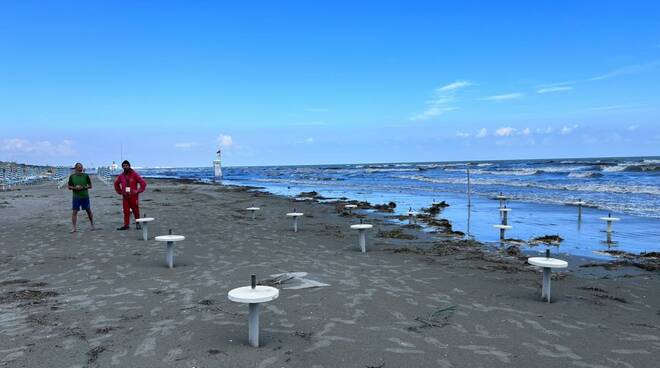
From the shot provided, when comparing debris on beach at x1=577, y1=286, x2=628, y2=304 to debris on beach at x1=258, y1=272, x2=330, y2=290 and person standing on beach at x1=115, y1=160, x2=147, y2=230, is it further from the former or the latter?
person standing on beach at x1=115, y1=160, x2=147, y2=230

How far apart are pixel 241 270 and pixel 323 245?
10.5 ft

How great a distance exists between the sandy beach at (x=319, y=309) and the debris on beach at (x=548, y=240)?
6.82 feet

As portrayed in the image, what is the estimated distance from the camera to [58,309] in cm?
593

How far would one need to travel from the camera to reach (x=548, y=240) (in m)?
11.8

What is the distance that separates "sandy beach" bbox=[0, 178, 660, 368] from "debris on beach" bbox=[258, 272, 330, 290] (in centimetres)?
25

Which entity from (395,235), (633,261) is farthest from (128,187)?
(633,261)

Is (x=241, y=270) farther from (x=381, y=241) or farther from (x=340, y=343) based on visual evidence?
(x=381, y=241)

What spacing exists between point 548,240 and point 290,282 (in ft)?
24.9

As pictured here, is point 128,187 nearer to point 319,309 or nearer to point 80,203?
point 80,203

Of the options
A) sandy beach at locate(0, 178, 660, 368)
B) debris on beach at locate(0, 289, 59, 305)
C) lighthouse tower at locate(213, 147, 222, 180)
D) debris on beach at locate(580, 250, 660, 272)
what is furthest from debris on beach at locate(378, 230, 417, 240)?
lighthouse tower at locate(213, 147, 222, 180)

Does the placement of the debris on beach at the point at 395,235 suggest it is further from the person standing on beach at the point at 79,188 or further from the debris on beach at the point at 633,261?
the person standing on beach at the point at 79,188

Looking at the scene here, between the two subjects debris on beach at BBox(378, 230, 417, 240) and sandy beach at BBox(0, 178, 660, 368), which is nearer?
sandy beach at BBox(0, 178, 660, 368)

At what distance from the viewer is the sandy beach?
181 inches

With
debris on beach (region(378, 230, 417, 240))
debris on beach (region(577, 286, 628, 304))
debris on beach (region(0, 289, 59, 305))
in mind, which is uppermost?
debris on beach (region(0, 289, 59, 305))
